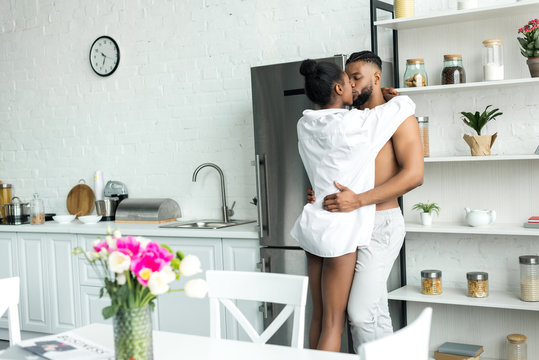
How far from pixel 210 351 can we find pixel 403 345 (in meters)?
0.70

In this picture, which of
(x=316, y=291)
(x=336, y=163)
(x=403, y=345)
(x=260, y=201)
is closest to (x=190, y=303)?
(x=260, y=201)

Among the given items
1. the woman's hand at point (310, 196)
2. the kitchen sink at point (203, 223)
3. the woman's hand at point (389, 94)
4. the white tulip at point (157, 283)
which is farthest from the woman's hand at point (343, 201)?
the kitchen sink at point (203, 223)

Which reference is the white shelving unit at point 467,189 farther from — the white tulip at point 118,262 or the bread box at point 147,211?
the white tulip at point 118,262

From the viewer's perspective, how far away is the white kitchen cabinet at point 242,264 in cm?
379

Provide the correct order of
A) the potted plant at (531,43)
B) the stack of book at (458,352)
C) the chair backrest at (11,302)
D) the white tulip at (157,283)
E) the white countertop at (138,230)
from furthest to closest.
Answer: the white countertop at (138,230)
the stack of book at (458,352)
the potted plant at (531,43)
the chair backrest at (11,302)
the white tulip at (157,283)

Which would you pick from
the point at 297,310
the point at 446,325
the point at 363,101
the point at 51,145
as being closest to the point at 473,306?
the point at 446,325

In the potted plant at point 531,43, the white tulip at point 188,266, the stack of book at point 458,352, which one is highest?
the potted plant at point 531,43

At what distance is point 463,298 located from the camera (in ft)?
11.1

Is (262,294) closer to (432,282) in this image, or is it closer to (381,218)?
(381,218)

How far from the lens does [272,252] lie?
12.2 ft

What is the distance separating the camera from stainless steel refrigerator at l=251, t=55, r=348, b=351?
11.8 feet

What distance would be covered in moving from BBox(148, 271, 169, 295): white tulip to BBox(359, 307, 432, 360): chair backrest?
1.56 feet

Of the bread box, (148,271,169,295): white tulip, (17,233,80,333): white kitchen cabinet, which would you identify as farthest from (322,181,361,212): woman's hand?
(17,233,80,333): white kitchen cabinet

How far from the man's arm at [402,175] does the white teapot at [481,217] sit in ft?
2.51
